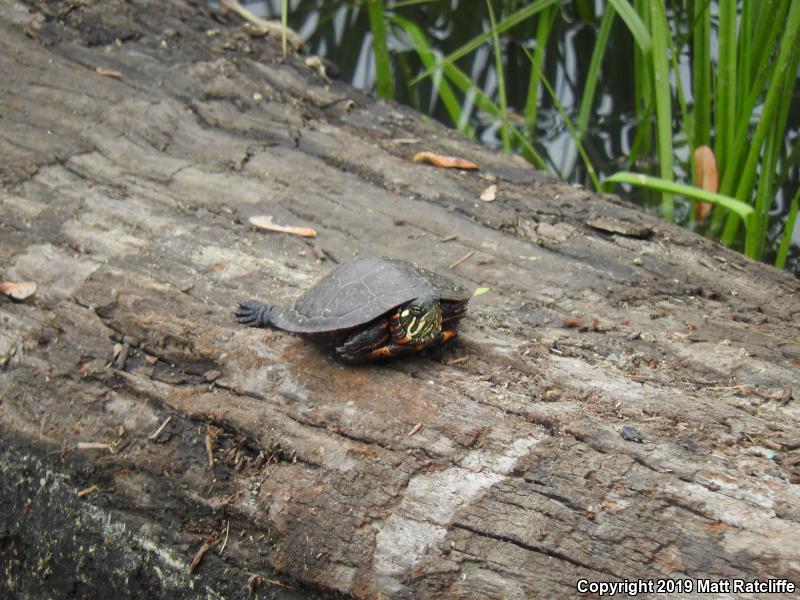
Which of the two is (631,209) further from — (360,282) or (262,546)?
(262,546)

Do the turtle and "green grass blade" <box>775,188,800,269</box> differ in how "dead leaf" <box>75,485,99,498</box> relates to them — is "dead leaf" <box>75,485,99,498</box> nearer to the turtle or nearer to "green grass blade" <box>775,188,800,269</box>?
the turtle

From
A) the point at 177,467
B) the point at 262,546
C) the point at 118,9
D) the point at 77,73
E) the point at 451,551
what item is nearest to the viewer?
the point at 451,551

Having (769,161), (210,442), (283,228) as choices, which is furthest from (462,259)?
(769,161)

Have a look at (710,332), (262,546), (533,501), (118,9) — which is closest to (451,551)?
(533,501)

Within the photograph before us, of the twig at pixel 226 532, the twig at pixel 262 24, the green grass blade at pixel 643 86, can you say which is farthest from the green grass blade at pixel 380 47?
the twig at pixel 226 532

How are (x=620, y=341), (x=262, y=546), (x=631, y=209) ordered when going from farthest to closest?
(x=631, y=209), (x=620, y=341), (x=262, y=546)

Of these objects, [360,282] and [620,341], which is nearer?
[360,282]

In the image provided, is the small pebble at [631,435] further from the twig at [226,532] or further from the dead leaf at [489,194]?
the dead leaf at [489,194]
